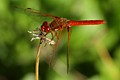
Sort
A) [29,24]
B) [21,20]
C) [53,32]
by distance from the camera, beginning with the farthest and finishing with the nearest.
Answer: [21,20] < [29,24] < [53,32]

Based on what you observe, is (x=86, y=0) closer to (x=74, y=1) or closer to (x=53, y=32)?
A: (x=74, y=1)

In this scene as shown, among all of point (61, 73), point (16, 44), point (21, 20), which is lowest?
point (61, 73)

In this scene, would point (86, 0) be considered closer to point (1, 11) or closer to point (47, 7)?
point (47, 7)

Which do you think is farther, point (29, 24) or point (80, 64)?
point (80, 64)

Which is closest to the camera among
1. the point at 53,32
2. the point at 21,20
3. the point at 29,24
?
the point at 53,32

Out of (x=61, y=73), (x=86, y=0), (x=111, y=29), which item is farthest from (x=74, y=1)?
(x=61, y=73)

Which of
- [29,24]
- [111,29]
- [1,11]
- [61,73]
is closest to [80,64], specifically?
[61,73]

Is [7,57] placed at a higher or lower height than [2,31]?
lower
